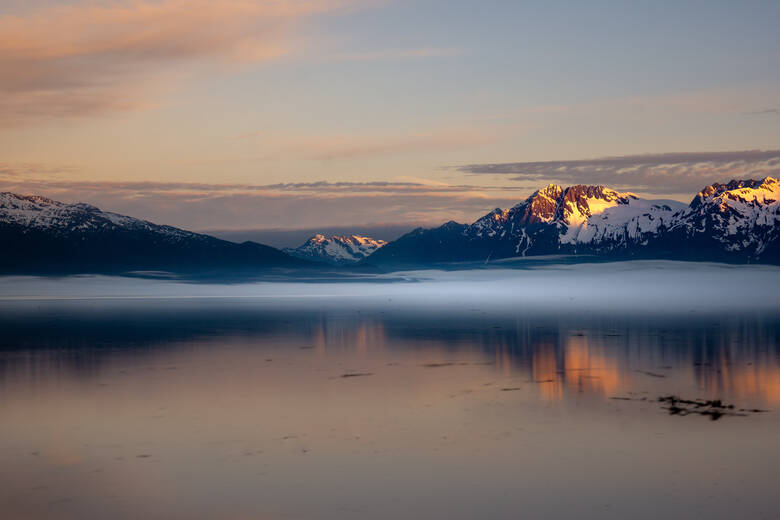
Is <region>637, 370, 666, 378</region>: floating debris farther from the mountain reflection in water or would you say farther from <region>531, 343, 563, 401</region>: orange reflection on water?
<region>531, 343, 563, 401</region>: orange reflection on water

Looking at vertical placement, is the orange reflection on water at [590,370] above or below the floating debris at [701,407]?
below

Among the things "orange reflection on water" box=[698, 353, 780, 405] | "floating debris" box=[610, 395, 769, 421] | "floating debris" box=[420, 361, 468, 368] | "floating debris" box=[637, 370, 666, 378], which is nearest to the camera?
"floating debris" box=[610, 395, 769, 421]

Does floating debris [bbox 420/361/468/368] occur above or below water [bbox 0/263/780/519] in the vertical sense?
below

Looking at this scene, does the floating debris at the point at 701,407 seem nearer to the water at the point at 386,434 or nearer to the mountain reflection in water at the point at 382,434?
the water at the point at 386,434

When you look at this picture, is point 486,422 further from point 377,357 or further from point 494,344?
point 494,344

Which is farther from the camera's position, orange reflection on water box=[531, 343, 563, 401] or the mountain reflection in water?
orange reflection on water box=[531, 343, 563, 401]

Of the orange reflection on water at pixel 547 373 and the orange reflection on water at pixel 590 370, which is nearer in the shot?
the orange reflection on water at pixel 547 373

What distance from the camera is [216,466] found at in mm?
17281

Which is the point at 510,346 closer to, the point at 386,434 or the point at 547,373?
the point at 547,373

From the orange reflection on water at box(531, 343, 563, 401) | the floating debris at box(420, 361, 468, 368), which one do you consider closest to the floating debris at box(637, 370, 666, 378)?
the orange reflection on water at box(531, 343, 563, 401)

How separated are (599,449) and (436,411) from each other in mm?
5849

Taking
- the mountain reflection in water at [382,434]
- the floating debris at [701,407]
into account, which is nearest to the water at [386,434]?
the mountain reflection in water at [382,434]

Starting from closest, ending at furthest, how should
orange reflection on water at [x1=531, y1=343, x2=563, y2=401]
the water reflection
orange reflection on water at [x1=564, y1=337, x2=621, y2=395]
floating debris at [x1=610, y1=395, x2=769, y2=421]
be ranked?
floating debris at [x1=610, y1=395, x2=769, y2=421]
orange reflection on water at [x1=531, y1=343, x2=563, y2=401]
orange reflection on water at [x1=564, y1=337, x2=621, y2=395]
the water reflection

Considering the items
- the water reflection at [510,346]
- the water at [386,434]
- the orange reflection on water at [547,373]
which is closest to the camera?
the water at [386,434]
